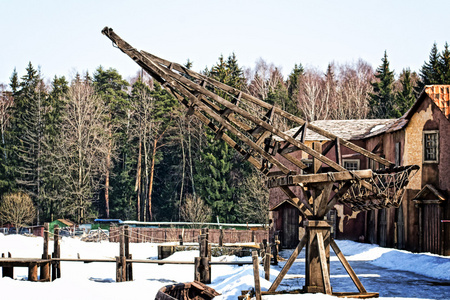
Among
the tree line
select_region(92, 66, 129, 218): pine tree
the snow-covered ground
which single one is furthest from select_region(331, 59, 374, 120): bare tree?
the snow-covered ground

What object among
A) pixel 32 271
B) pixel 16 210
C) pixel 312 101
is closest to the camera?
pixel 32 271

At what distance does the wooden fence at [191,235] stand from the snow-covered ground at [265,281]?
11729 mm

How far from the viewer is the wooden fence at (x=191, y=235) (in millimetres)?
45781

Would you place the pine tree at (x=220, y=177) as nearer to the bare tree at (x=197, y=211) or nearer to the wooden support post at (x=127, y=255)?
the bare tree at (x=197, y=211)

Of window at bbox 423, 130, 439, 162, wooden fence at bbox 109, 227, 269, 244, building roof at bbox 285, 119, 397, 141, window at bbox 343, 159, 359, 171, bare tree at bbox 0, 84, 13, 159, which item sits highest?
bare tree at bbox 0, 84, 13, 159

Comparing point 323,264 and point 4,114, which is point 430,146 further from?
point 4,114

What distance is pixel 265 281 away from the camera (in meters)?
17.6

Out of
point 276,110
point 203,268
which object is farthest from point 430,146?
point 276,110

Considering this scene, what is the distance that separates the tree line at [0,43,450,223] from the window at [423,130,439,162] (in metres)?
26.5

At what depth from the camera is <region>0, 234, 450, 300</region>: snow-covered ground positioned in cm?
1717

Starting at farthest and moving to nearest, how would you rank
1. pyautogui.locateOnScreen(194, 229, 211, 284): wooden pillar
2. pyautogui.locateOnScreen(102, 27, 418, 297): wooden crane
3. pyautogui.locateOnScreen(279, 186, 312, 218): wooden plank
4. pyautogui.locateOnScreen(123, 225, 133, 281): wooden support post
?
pyautogui.locateOnScreen(123, 225, 133, 281): wooden support post
pyautogui.locateOnScreen(194, 229, 211, 284): wooden pillar
pyautogui.locateOnScreen(279, 186, 312, 218): wooden plank
pyautogui.locateOnScreen(102, 27, 418, 297): wooden crane

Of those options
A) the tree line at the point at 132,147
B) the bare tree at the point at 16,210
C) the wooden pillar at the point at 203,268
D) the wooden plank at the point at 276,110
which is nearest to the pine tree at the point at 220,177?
the tree line at the point at 132,147

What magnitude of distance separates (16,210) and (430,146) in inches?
1543

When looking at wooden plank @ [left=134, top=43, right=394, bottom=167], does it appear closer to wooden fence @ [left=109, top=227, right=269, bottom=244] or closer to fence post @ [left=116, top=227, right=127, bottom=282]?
fence post @ [left=116, top=227, right=127, bottom=282]
